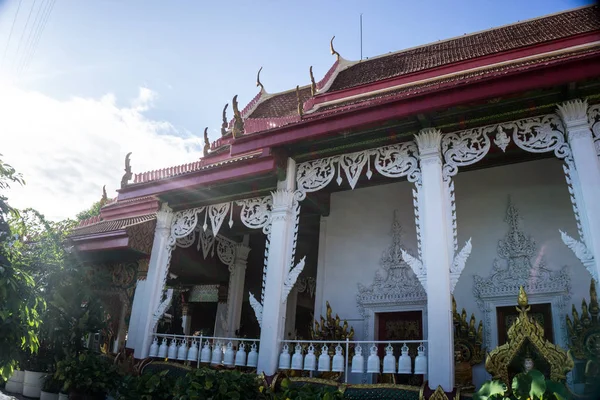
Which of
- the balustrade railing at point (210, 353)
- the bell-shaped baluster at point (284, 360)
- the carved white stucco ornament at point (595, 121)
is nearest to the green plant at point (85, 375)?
the balustrade railing at point (210, 353)

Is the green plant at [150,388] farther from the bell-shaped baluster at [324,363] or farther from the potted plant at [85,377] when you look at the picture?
the bell-shaped baluster at [324,363]

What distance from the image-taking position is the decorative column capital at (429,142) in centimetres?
587

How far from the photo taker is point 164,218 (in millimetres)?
8148

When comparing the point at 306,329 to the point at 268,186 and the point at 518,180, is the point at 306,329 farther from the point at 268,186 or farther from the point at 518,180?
the point at 518,180

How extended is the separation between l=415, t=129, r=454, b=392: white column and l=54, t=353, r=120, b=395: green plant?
4.58 metres

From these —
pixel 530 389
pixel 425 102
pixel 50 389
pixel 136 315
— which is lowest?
pixel 50 389

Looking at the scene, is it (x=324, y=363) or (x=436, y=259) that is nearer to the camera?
(x=436, y=259)

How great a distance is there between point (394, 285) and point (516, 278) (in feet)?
6.01

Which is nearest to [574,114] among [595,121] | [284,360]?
[595,121]

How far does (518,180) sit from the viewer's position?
7238 millimetres

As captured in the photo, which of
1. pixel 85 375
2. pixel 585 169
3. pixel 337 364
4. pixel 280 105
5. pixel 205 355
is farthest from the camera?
pixel 280 105

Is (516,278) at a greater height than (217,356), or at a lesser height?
Answer: greater

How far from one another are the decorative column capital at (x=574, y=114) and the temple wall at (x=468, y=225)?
191cm

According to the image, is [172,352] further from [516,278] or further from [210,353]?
[516,278]
